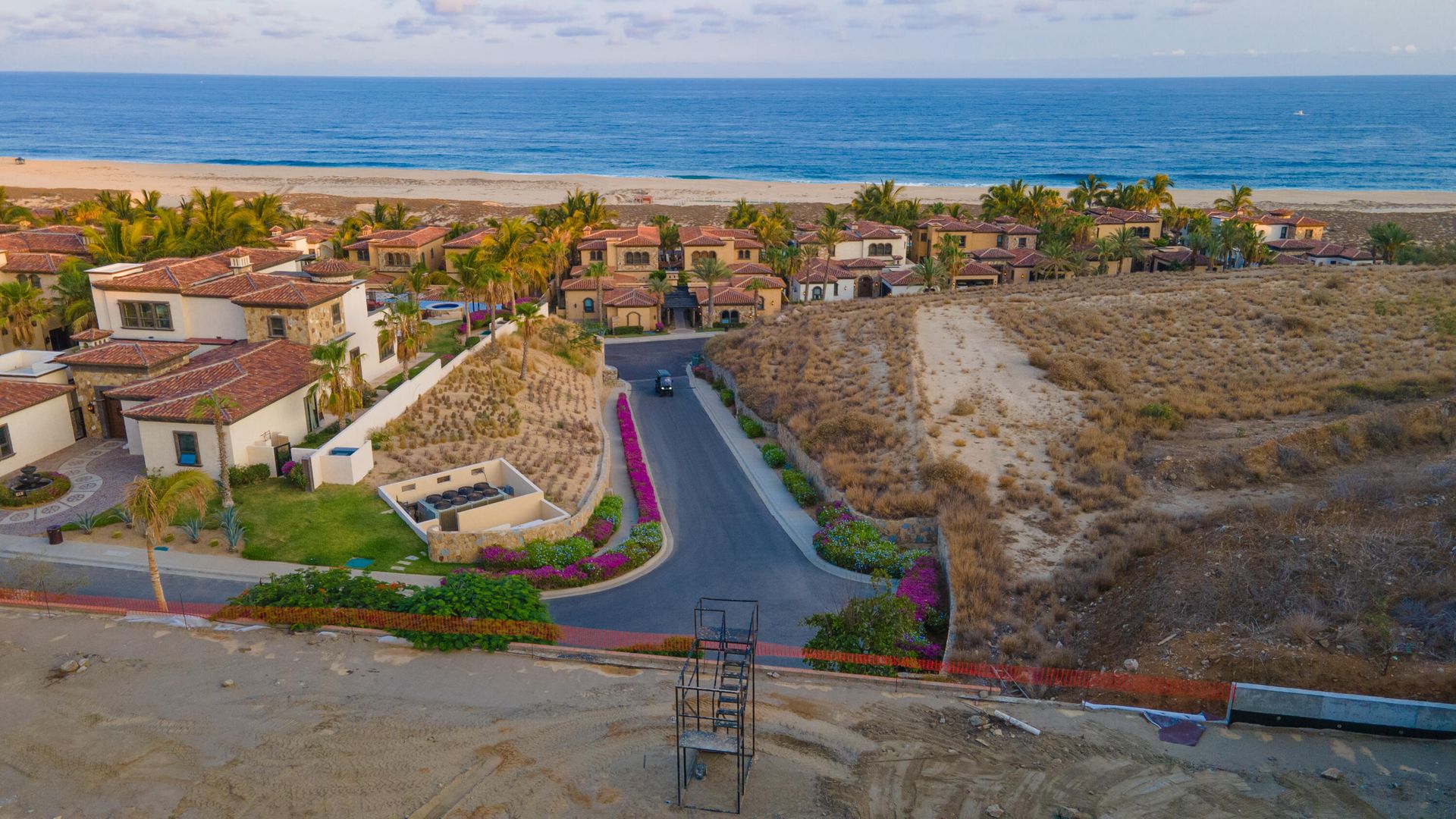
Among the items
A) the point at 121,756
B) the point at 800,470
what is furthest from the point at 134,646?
the point at 800,470

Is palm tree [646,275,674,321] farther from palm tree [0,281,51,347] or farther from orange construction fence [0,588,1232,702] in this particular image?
orange construction fence [0,588,1232,702]

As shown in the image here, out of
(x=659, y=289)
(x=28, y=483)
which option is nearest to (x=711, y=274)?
(x=659, y=289)

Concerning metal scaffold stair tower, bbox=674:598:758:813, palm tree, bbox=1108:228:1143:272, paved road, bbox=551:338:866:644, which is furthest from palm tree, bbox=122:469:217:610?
palm tree, bbox=1108:228:1143:272

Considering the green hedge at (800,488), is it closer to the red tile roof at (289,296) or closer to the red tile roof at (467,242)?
the red tile roof at (289,296)

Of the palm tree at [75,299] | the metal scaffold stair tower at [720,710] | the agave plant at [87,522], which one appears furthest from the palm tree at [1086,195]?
the agave plant at [87,522]

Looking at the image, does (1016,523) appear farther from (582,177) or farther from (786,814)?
(582,177)

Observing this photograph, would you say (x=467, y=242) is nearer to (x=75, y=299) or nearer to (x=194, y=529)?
(x=75, y=299)
